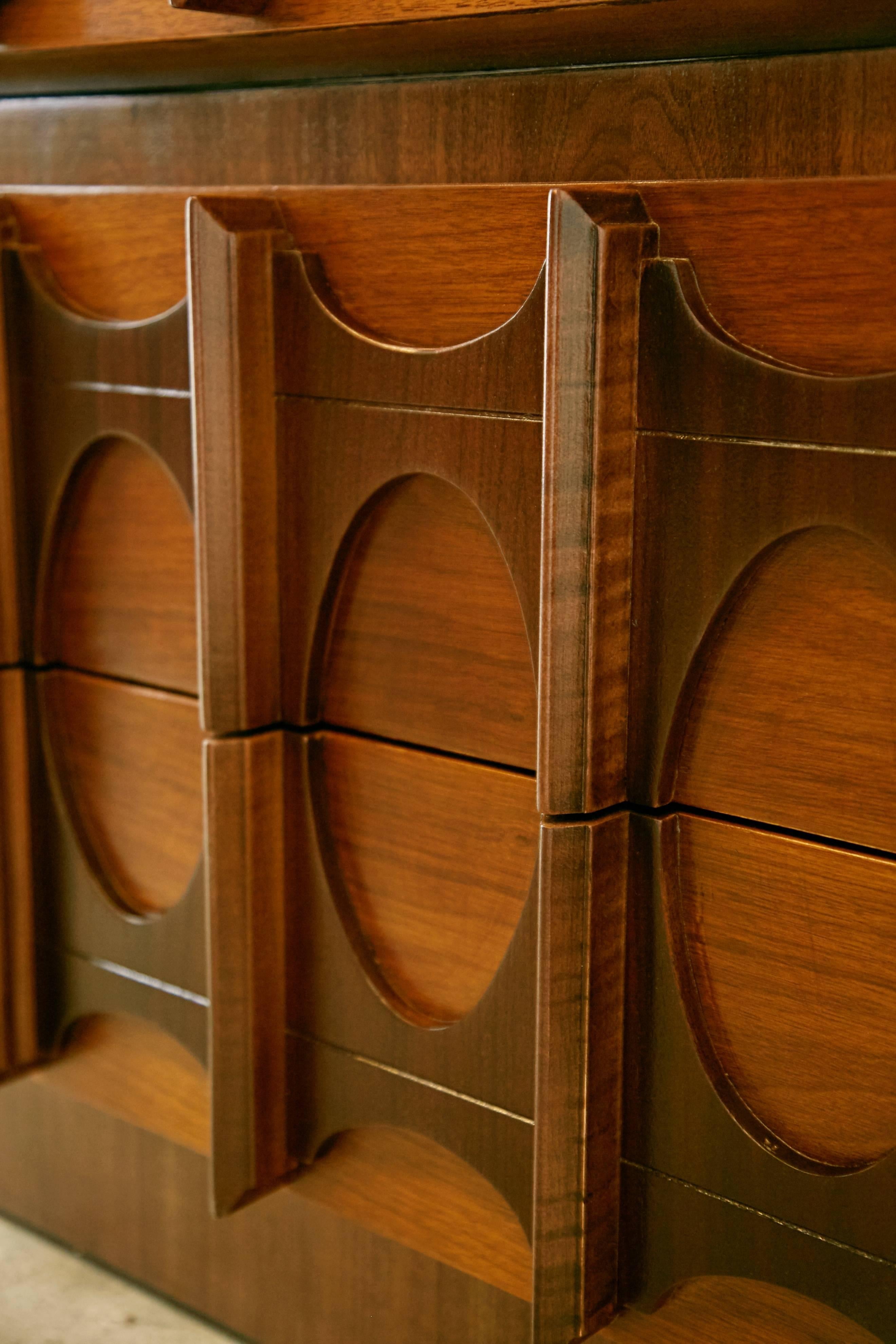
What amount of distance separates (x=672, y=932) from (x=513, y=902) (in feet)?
0.56

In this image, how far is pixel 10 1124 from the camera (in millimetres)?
1902

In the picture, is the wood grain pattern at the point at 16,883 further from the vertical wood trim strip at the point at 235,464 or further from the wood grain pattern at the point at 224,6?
the wood grain pattern at the point at 224,6

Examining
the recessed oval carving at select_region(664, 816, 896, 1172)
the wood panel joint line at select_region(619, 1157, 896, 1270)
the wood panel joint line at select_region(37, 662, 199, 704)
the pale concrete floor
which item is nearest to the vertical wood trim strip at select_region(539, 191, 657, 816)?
the recessed oval carving at select_region(664, 816, 896, 1172)

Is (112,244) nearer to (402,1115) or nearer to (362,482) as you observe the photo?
(362,482)

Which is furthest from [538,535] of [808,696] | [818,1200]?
[818,1200]

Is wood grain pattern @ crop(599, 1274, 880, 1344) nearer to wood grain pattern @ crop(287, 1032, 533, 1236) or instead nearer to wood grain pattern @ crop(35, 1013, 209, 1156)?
wood grain pattern @ crop(287, 1032, 533, 1236)

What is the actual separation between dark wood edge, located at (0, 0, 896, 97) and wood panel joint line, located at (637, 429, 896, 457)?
28cm

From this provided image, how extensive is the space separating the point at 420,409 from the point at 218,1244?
97cm

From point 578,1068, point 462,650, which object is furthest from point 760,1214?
point 462,650

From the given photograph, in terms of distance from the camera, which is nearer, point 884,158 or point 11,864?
point 884,158

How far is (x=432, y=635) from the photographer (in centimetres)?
137

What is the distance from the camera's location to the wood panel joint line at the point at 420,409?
1237 mm

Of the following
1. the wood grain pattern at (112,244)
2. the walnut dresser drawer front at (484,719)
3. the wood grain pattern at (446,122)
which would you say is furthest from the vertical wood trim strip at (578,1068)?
the wood grain pattern at (112,244)

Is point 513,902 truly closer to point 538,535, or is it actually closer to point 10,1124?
point 538,535
